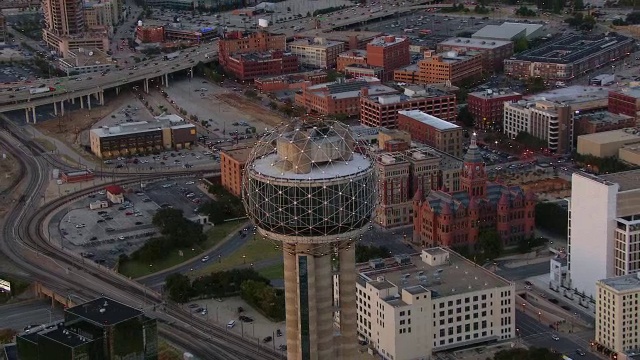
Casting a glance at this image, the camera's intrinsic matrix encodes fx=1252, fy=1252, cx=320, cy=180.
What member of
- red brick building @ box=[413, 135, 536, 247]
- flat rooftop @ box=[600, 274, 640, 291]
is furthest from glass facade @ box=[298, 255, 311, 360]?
red brick building @ box=[413, 135, 536, 247]

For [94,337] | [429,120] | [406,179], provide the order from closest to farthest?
[94,337]
[406,179]
[429,120]

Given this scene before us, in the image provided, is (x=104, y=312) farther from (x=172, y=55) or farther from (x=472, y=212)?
(x=172, y=55)

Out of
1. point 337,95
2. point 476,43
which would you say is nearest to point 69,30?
point 476,43

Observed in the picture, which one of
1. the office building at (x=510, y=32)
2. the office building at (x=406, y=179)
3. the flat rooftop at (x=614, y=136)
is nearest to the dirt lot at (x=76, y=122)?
the office building at (x=406, y=179)

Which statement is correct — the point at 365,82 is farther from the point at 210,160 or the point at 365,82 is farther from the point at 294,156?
the point at 294,156

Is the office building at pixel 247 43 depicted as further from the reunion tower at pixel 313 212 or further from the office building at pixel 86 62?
the reunion tower at pixel 313 212
